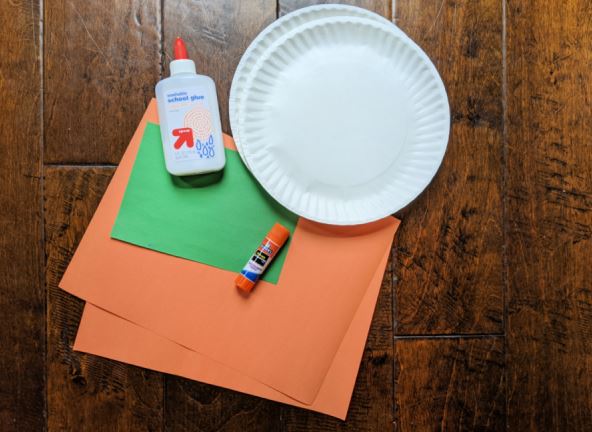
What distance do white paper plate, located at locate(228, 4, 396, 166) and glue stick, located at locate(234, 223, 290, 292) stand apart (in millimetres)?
92

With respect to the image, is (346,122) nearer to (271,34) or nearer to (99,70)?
(271,34)

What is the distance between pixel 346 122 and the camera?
532 millimetres

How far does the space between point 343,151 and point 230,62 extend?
0.55 feet

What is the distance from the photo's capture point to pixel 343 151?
0.53m

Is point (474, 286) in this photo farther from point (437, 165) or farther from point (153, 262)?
point (153, 262)

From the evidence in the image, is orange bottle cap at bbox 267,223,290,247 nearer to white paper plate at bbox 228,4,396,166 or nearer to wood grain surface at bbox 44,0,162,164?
white paper plate at bbox 228,4,396,166

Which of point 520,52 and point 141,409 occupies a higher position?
point 520,52

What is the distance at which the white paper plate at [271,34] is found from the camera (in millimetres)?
522

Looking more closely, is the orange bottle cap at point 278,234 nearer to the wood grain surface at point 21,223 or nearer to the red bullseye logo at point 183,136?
the red bullseye logo at point 183,136

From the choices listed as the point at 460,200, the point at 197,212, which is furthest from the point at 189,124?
the point at 460,200

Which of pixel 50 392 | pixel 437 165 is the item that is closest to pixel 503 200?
pixel 437 165

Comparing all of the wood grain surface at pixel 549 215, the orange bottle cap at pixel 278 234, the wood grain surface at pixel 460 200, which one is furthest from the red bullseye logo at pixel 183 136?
the wood grain surface at pixel 549 215

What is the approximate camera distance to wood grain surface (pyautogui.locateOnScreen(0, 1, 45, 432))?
1.79 feet

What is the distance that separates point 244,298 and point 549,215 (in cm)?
38
